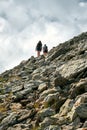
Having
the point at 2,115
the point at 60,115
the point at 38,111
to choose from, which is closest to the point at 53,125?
the point at 60,115

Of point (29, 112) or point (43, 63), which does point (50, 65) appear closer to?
point (43, 63)

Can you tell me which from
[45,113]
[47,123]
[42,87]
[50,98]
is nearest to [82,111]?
[47,123]

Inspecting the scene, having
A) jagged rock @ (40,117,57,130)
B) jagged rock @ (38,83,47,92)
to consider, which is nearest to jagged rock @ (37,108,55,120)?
jagged rock @ (40,117,57,130)

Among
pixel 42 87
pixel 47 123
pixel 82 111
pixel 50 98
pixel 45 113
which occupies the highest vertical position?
pixel 42 87

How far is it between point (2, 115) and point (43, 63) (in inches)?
861

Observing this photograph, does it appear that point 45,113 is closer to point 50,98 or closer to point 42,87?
point 50,98

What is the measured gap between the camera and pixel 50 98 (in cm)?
3522

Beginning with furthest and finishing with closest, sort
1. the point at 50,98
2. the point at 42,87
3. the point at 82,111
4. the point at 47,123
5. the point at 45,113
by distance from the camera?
the point at 42,87 → the point at 50,98 → the point at 45,113 → the point at 47,123 → the point at 82,111

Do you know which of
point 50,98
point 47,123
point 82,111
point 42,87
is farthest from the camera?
point 42,87

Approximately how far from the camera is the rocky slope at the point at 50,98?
29.8 m

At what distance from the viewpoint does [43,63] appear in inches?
2234

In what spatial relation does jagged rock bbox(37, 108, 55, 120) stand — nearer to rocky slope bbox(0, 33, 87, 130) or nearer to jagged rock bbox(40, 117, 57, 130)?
rocky slope bbox(0, 33, 87, 130)

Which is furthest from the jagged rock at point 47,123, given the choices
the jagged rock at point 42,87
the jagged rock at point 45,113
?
the jagged rock at point 42,87

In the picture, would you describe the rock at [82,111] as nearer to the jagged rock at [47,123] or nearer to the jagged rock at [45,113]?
the jagged rock at [47,123]
